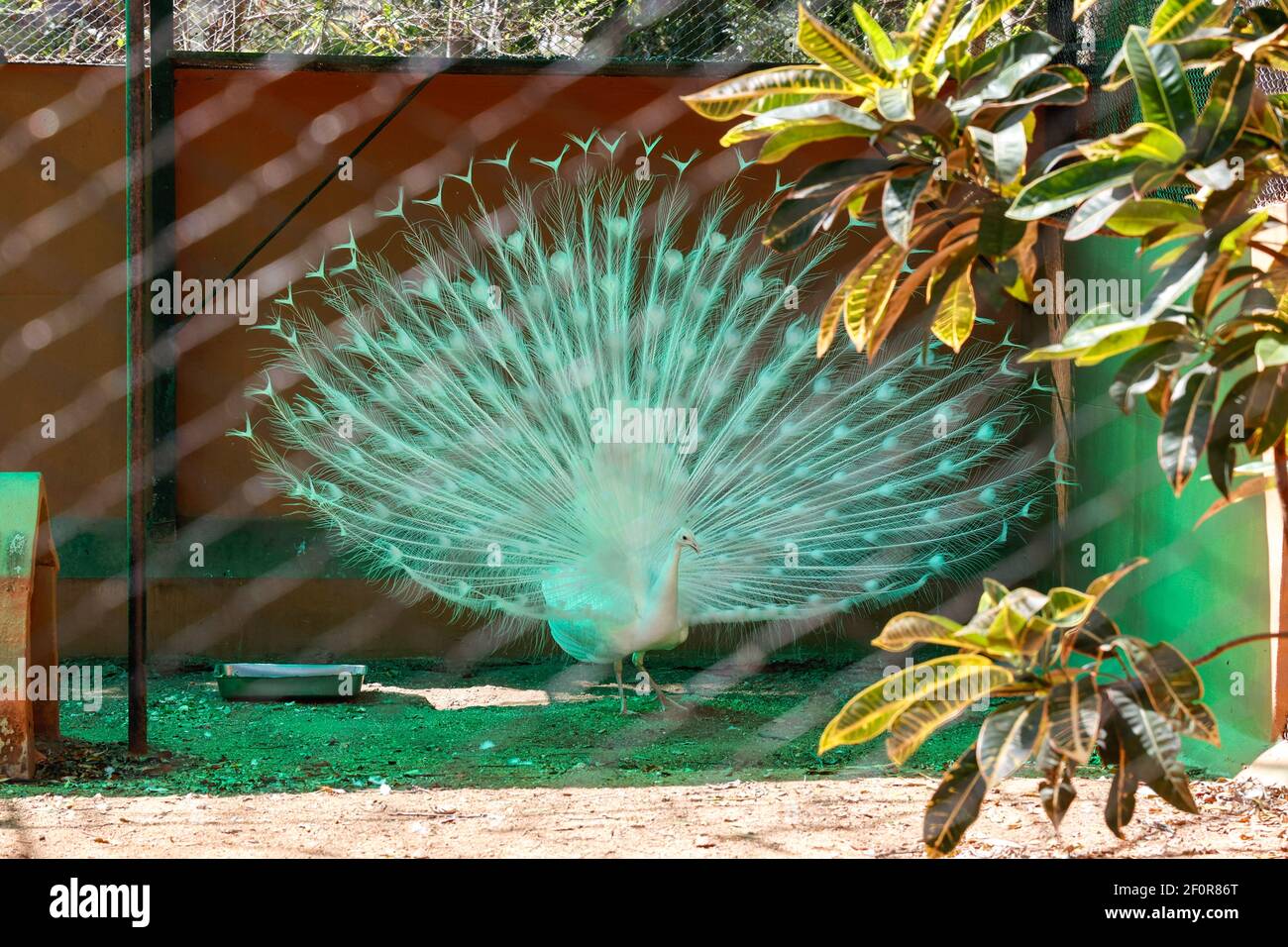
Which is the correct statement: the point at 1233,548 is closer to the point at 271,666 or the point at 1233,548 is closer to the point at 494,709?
the point at 494,709

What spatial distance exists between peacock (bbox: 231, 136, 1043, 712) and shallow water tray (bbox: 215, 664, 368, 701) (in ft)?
1.93

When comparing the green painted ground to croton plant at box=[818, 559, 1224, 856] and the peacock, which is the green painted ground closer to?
Answer: the peacock

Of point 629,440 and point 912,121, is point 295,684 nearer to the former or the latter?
point 629,440

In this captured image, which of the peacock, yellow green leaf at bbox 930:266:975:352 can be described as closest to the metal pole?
the peacock

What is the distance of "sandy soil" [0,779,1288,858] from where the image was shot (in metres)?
3.88

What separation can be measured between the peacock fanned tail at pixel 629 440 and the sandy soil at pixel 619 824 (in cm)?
178

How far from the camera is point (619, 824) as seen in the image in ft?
14.0

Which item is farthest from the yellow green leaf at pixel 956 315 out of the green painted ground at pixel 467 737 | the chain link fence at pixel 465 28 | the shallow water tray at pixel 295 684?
the chain link fence at pixel 465 28

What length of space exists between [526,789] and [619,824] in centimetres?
63

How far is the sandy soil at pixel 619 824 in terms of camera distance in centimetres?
388

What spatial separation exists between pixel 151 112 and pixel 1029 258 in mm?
5668

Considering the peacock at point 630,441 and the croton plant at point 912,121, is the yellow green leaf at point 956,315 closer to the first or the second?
the croton plant at point 912,121

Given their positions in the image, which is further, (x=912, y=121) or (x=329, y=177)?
(x=329, y=177)

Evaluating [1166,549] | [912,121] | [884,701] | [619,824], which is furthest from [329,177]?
[884,701]
